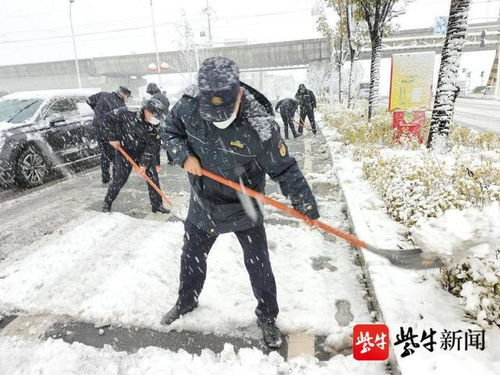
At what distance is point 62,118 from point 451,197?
6831 millimetres

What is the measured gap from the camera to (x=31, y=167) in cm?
651

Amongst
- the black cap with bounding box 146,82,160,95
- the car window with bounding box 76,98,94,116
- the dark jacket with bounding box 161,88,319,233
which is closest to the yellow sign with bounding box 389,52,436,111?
the black cap with bounding box 146,82,160,95

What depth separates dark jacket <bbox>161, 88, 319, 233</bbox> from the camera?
79.4 inches

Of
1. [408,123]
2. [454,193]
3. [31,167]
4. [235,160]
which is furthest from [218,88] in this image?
[408,123]

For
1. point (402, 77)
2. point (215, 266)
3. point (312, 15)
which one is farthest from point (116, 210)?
point (312, 15)

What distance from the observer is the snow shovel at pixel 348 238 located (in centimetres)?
212

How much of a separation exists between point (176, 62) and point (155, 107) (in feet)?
128

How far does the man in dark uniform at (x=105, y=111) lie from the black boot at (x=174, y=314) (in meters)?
4.48

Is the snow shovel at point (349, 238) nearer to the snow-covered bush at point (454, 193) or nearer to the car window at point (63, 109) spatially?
the snow-covered bush at point (454, 193)

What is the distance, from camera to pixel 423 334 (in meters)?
1.96

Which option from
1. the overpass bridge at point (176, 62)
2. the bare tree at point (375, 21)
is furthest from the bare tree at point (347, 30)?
the overpass bridge at point (176, 62)

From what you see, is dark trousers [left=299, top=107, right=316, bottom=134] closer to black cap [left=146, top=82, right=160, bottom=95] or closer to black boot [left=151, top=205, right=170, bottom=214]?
black cap [left=146, top=82, right=160, bottom=95]

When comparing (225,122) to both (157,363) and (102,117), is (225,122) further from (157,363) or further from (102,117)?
(102,117)

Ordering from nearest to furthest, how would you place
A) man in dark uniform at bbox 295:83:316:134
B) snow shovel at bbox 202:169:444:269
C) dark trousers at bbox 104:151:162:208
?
snow shovel at bbox 202:169:444:269
dark trousers at bbox 104:151:162:208
man in dark uniform at bbox 295:83:316:134
